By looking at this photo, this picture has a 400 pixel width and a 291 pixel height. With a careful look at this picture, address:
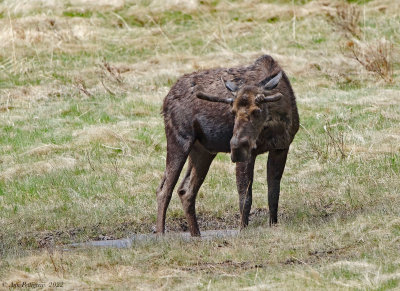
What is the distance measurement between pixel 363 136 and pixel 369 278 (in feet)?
22.5

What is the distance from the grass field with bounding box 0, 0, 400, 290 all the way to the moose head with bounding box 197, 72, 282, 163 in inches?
37.8

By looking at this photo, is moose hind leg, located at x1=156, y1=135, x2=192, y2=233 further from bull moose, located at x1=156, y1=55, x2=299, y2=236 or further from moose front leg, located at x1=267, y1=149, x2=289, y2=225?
moose front leg, located at x1=267, y1=149, x2=289, y2=225

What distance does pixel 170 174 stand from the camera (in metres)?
11.2

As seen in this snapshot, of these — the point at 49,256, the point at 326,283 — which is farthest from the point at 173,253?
the point at 326,283

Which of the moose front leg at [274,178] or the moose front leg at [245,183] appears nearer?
the moose front leg at [245,183]

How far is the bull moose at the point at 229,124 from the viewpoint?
10.2 meters

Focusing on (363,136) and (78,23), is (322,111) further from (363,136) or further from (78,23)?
(78,23)

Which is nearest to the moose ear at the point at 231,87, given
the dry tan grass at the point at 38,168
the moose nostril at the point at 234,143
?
the moose nostril at the point at 234,143

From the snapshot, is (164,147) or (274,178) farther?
(164,147)

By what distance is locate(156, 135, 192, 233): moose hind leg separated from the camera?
11.0 m

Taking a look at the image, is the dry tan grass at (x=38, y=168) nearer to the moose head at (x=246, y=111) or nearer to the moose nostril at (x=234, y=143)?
the moose head at (x=246, y=111)

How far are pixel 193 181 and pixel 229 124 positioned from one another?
1002 mm

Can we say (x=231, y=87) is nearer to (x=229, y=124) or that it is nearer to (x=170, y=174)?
(x=229, y=124)

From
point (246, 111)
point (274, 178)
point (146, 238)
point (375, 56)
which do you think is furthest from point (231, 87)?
point (375, 56)
